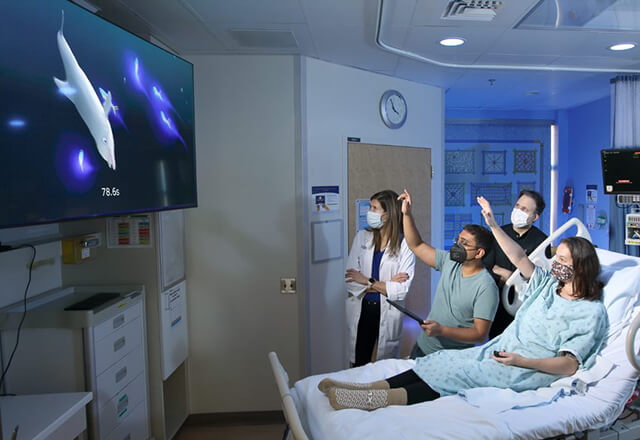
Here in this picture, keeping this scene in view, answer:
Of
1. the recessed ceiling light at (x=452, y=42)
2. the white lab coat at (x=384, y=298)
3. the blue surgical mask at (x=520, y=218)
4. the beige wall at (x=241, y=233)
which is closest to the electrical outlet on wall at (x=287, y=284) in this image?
the beige wall at (x=241, y=233)

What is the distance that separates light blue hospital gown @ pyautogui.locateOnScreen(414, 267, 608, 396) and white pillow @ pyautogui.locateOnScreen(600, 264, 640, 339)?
0.39 ft

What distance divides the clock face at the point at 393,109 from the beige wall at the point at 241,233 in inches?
36.4

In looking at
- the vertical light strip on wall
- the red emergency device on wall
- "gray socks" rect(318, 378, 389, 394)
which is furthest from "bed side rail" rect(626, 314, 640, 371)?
the vertical light strip on wall

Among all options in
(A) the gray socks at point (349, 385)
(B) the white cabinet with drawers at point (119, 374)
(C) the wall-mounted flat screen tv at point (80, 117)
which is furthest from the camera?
(B) the white cabinet with drawers at point (119, 374)

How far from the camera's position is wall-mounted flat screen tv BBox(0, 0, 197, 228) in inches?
53.1

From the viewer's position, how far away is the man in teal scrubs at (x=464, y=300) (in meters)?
2.13

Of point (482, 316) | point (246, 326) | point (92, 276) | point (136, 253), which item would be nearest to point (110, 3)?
point (136, 253)

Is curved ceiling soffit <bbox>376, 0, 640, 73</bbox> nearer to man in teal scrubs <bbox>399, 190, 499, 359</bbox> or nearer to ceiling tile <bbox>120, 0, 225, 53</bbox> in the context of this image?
ceiling tile <bbox>120, 0, 225, 53</bbox>

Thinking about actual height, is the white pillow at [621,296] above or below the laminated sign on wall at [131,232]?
below

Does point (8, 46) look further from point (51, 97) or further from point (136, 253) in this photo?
point (136, 253)

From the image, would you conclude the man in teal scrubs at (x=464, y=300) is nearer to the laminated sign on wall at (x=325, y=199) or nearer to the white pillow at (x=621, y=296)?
the white pillow at (x=621, y=296)

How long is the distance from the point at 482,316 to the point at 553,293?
376 millimetres

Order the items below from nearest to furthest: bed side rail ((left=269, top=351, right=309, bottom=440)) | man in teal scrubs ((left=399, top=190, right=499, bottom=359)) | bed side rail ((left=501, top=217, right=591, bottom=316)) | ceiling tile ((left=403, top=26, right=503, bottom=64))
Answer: bed side rail ((left=269, top=351, right=309, bottom=440)), man in teal scrubs ((left=399, top=190, right=499, bottom=359)), bed side rail ((left=501, top=217, right=591, bottom=316)), ceiling tile ((left=403, top=26, right=503, bottom=64))

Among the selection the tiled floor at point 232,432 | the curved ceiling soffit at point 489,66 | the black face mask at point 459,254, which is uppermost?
the curved ceiling soffit at point 489,66
